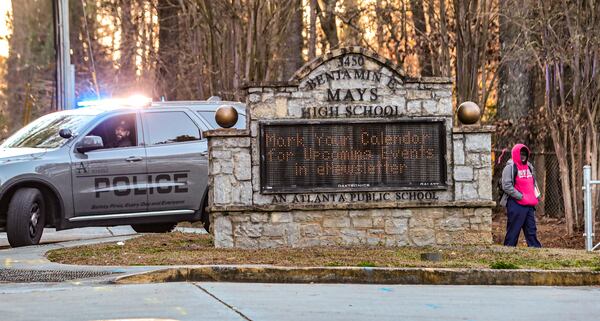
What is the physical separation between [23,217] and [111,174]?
141cm

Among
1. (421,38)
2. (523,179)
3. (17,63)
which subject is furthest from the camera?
(17,63)

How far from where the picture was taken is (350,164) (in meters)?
15.1

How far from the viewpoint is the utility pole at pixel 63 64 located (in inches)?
996

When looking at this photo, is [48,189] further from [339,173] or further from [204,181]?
[339,173]

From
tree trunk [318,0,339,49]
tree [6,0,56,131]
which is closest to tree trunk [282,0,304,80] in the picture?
tree trunk [318,0,339,49]

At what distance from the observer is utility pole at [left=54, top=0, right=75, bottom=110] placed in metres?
25.3

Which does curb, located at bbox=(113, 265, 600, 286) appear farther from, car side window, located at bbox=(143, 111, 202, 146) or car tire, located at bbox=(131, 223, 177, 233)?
car tire, located at bbox=(131, 223, 177, 233)

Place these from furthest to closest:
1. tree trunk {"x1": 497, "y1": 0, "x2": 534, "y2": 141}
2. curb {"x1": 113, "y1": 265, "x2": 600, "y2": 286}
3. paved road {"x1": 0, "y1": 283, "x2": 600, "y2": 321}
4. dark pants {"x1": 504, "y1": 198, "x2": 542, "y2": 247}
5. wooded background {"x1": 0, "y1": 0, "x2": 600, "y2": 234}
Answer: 1. tree trunk {"x1": 497, "y1": 0, "x2": 534, "y2": 141}
2. wooded background {"x1": 0, "y1": 0, "x2": 600, "y2": 234}
3. dark pants {"x1": 504, "y1": 198, "x2": 542, "y2": 247}
4. curb {"x1": 113, "y1": 265, "x2": 600, "y2": 286}
5. paved road {"x1": 0, "y1": 283, "x2": 600, "y2": 321}

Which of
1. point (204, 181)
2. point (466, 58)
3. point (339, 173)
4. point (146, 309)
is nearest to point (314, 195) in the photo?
point (339, 173)

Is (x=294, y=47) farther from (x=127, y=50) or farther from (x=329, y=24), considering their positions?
(x=127, y=50)

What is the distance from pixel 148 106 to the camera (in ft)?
56.5

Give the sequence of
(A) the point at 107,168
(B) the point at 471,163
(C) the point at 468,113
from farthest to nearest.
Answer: (A) the point at 107,168
(B) the point at 471,163
(C) the point at 468,113

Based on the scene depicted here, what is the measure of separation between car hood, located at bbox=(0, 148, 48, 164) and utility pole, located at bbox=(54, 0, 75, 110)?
29.6ft

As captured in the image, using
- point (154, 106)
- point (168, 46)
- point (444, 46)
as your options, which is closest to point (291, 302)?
point (154, 106)
